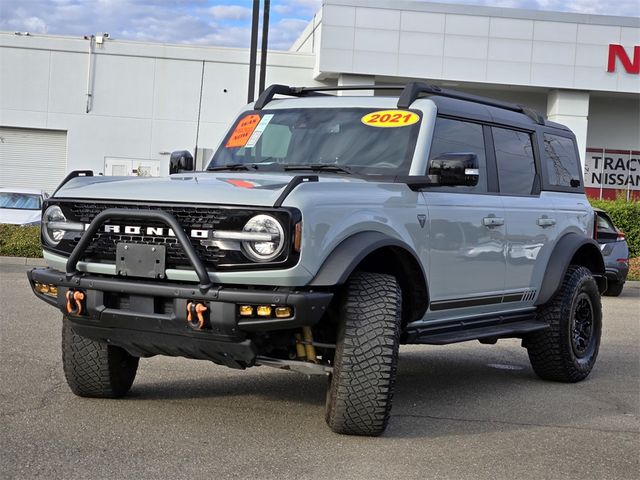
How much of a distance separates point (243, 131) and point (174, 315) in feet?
8.30

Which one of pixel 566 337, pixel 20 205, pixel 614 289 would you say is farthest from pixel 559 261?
pixel 20 205

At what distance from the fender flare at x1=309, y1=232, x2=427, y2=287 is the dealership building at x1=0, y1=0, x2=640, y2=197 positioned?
27.8m

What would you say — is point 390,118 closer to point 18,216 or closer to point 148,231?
point 148,231

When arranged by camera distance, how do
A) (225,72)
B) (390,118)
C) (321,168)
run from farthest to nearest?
(225,72) → (390,118) → (321,168)

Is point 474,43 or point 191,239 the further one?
point 474,43

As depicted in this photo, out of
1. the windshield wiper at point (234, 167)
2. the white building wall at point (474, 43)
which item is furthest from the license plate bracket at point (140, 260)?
the white building wall at point (474, 43)

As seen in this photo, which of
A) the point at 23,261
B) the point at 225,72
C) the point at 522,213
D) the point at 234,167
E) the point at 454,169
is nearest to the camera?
the point at 454,169

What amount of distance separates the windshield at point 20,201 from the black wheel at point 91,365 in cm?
1795

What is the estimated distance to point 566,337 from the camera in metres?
7.94

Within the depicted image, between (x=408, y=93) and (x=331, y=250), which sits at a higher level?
(x=408, y=93)

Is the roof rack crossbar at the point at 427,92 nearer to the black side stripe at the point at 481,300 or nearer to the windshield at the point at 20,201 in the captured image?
the black side stripe at the point at 481,300

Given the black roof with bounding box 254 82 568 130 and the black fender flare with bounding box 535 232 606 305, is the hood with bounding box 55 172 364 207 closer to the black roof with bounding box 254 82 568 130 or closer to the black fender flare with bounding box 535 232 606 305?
the black roof with bounding box 254 82 568 130

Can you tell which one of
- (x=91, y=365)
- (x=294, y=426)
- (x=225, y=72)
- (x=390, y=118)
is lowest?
(x=294, y=426)

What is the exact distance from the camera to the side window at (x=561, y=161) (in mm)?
8398
